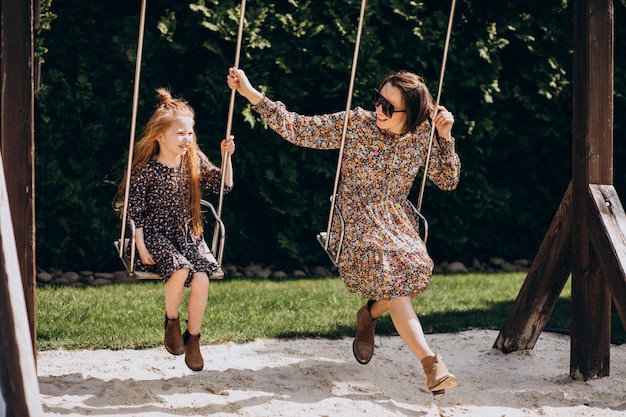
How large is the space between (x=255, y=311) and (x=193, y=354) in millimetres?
1874

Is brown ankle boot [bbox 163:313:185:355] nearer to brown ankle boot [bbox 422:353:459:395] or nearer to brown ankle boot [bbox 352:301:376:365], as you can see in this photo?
brown ankle boot [bbox 352:301:376:365]

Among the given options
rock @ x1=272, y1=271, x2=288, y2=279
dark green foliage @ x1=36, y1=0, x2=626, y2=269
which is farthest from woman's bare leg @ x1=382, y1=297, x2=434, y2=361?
rock @ x1=272, y1=271, x2=288, y2=279

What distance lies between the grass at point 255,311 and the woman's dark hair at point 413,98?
162 centimetres

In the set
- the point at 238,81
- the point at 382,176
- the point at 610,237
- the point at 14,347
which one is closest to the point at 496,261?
the point at 610,237

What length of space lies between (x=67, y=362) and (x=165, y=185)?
1.11 m

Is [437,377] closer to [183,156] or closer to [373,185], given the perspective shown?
[373,185]

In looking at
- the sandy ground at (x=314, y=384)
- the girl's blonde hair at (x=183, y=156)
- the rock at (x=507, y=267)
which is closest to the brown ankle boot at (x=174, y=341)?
the sandy ground at (x=314, y=384)

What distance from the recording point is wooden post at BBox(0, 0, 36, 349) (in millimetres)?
3699

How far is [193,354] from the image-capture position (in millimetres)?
4145

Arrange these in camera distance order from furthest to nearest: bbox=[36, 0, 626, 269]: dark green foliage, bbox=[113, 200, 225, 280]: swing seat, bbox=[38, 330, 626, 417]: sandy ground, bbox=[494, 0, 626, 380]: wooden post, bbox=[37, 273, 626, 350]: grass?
bbox=[36, 0, 626, 269]: dark green foliage → bbox=[37, 273, 626, 350]: grass → bbox=[494, 0, 626, 380]: wooden post → bbox=[38, 330, 626, 417]: sandy ground → bbox=[113, 200, 225, 280]: swing seat

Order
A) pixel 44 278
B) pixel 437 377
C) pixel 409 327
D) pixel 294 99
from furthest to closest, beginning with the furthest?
pixel 294 99 < pixel 44 278 < pixel 409 327 < pixel 437 377

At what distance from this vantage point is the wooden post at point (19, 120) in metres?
3.70

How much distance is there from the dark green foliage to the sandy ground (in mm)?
2366

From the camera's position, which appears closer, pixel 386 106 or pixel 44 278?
pixel 386 106
